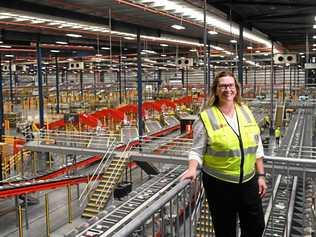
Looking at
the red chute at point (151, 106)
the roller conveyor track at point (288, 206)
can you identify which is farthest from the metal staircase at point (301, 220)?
the red chute at point (151, 106)

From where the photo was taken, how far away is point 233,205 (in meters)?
2.98

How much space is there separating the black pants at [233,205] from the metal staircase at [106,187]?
10447mm

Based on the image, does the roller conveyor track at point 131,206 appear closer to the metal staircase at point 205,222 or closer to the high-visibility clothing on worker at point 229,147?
the metal staircase at point 205,222

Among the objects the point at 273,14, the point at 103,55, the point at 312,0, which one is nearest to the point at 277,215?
the point at 312,0

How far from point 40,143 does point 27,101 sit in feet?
97.1

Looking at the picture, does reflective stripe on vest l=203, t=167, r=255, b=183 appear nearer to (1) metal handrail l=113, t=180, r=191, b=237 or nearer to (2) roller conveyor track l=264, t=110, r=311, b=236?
(1) metal handrail l=113, t=180, r=191, b=237

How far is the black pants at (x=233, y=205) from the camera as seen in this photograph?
2.92 meters

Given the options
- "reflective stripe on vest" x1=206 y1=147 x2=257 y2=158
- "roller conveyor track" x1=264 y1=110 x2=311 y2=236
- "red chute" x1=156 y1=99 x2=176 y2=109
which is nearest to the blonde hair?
"reflective stripe on vest" x1=206 y1=147 x2=257 y2=158

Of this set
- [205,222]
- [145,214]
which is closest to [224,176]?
[145,214]

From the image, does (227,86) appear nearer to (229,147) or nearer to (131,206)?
(229,147)

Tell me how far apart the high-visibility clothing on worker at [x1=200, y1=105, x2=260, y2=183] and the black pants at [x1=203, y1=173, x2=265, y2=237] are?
0.24ft

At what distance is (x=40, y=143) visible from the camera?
17.0 meters

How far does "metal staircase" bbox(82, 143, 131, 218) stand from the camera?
1332 centimetres

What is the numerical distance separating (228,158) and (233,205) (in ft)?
1.40
